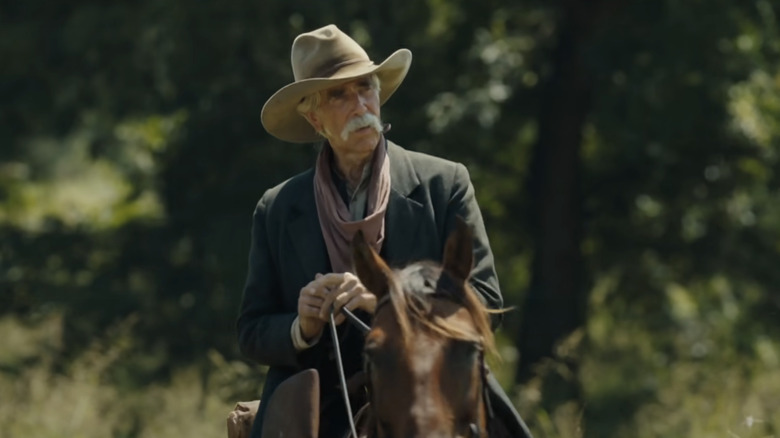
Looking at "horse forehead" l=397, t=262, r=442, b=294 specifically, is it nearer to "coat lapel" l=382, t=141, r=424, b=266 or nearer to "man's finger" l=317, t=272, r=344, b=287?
"man's finger" l=317, t=272, r=344, b=287

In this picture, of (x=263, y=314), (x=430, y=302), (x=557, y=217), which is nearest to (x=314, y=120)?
(x=263, y=314)

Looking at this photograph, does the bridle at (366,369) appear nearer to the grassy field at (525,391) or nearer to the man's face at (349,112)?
the man's face at (349,112)

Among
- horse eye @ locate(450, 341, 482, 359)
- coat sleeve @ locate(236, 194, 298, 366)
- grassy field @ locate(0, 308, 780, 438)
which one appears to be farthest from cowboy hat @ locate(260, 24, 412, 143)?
grassy field @ locate(0, 308, 780, 438)

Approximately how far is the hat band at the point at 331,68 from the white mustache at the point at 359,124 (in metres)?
0.21

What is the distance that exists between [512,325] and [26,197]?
41.9ft

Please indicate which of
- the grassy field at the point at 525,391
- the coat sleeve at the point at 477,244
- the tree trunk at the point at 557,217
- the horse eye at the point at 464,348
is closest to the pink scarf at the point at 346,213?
the coat sleeve at the point at 477,244

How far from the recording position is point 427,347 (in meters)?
5.39

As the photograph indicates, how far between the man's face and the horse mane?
2.66 ft

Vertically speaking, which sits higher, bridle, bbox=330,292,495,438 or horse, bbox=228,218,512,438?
horse, bbox=228,218,512,438

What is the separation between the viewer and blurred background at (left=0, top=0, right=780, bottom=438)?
15.5 m

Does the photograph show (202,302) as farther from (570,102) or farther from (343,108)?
(343,108)

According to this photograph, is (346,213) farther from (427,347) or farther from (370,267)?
(427,347)

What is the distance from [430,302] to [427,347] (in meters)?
0.19

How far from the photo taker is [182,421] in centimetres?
1345
